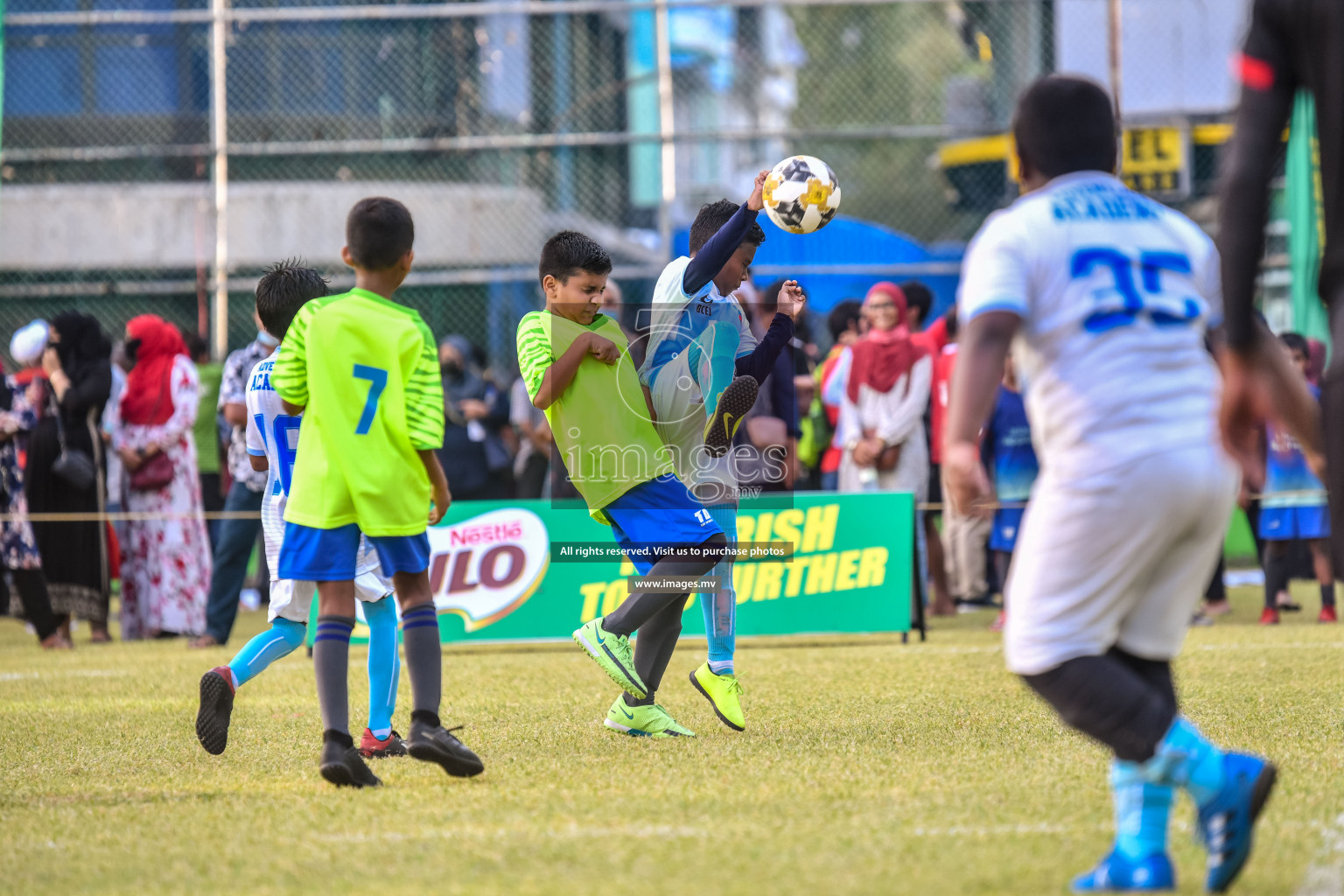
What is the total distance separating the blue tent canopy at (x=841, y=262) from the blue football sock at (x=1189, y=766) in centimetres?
1054

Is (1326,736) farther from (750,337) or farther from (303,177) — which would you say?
(303,177)

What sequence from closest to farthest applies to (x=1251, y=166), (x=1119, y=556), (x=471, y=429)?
1. (x=1251, y=166)
2. (x=1119, y=556)
3. (x=471, y=429)

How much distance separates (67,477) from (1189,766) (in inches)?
363

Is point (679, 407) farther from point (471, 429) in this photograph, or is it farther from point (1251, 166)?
point (471, 429)

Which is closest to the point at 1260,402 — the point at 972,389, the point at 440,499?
the point at 972,389

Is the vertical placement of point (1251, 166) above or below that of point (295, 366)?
above

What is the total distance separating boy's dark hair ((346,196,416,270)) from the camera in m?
4.78

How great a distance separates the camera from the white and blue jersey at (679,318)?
5.82 metres

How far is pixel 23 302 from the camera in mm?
15016

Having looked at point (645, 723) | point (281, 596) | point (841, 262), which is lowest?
point (645, 723)

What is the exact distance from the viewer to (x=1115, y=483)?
10.3ft

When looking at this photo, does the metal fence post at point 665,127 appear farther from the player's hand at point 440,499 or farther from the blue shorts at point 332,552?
the blue shorts at point 332,552

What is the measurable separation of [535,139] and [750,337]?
326 inches

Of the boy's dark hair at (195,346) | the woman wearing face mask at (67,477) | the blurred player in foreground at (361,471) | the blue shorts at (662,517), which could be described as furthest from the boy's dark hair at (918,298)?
the blurred player in foreground at (361,471)
